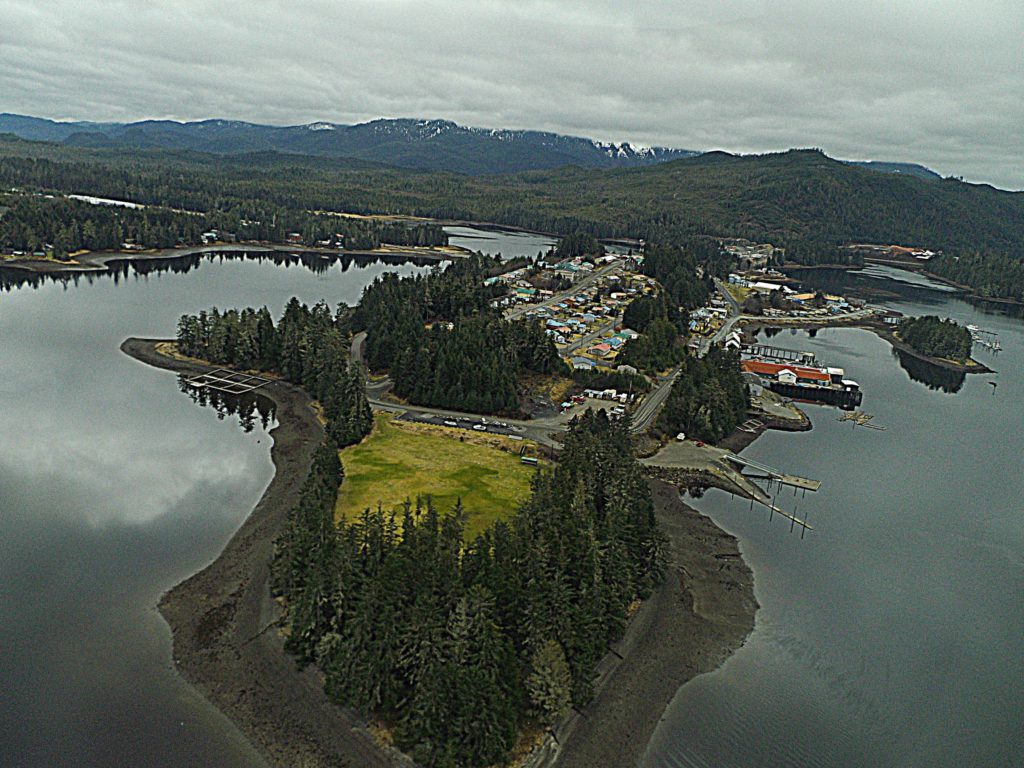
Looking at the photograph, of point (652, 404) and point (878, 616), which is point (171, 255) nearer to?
point (652, 404)

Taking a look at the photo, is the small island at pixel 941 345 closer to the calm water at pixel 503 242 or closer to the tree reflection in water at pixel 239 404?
the calm water at pixel 503 242

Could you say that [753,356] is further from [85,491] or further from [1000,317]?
[1000,317]

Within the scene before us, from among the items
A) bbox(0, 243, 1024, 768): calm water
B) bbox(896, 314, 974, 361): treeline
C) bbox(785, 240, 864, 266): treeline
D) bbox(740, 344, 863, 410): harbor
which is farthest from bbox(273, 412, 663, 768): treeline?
bbox(785, 240, 864, 266): treeline

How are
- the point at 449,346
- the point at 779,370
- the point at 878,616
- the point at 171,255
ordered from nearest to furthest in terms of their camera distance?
the point at 878,616 < the point at 449,346 < the point at 779,370 < the point at 171,255

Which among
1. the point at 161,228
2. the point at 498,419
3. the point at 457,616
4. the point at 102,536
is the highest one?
the point at 161,228

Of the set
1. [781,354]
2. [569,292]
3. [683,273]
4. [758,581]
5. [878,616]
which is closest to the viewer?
[878,616]

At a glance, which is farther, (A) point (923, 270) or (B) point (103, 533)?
(A) point (923, 270)

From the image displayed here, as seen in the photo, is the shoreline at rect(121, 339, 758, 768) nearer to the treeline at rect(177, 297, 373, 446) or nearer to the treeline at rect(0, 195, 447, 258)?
the treeline at rect(177, 297, 373, 446)

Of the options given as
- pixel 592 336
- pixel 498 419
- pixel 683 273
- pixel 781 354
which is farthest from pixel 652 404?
pixel 683 273
